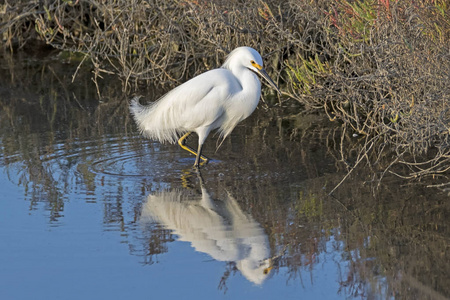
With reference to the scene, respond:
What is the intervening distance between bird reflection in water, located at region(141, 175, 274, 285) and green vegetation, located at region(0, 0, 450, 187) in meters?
1.00

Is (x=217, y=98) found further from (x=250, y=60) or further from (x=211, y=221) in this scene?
(x=211, y=221)

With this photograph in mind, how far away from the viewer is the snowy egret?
6605mm

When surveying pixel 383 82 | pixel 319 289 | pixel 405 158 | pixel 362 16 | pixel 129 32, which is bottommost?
pixel 319 289

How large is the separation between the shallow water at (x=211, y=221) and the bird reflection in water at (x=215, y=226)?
0.01m

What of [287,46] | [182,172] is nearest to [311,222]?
[182,172]

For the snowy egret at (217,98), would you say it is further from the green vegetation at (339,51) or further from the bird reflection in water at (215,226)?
the bird reflection in water at (215,226)

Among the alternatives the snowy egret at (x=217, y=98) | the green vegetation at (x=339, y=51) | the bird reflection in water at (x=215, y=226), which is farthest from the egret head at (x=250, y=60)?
the bird reflection in water at (x=215, y=226)

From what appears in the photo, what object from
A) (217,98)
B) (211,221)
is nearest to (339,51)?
(217,98)

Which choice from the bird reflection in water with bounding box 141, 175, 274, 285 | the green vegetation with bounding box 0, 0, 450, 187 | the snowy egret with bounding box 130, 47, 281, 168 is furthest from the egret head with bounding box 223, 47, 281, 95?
the bird reflection in water with bounding box 141, 175, 274, 285

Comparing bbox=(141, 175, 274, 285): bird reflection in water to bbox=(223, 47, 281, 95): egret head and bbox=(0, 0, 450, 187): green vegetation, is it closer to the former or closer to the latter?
bbox=(0, 0, 450, 187): green vegetation

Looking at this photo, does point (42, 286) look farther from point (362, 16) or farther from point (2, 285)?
point (362, 16)

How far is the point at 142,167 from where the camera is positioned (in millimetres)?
6629

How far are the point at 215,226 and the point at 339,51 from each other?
2.45m

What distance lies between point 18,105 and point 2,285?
5410 millimetres
